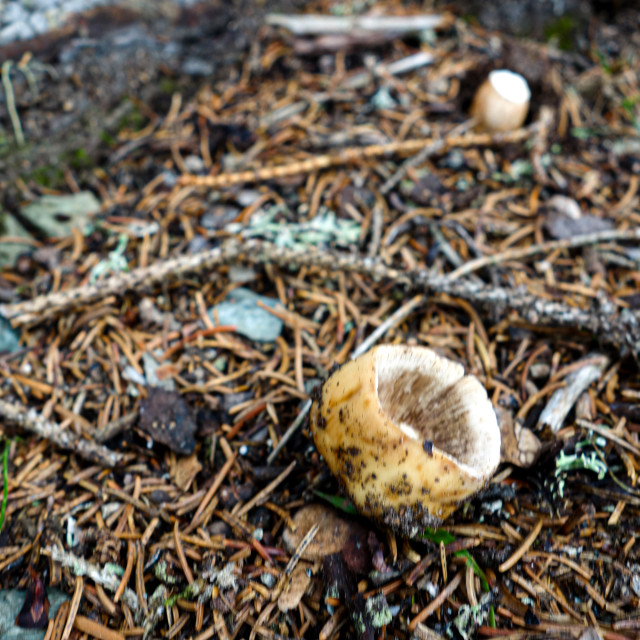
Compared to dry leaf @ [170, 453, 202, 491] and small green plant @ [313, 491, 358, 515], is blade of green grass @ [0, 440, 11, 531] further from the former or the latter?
small green plant @ [313, 491, 358, 515]

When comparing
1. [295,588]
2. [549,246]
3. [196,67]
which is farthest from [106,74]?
[295,588]

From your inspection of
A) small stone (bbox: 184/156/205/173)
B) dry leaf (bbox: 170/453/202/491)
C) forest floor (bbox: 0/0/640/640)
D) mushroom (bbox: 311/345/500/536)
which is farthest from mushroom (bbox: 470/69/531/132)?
dry leaf (bbox: 170/453/202/491)

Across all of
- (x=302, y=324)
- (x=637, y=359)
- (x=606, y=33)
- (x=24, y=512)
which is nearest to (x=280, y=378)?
(x=302, y=324)

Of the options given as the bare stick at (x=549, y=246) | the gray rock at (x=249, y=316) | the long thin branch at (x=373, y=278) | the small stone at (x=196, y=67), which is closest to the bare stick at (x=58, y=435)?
the long thin branch at (x=373, y=278)

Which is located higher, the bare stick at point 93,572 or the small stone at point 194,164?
the small stone at point 194,164

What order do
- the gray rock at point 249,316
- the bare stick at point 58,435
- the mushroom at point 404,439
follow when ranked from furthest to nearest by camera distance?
1. the gray rock at point 249,316
2. the bare stick at point 58,435
3. the mushroom at point 404,439

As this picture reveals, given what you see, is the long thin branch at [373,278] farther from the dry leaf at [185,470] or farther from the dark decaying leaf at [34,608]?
the dark decaying leaf at [34,608]
